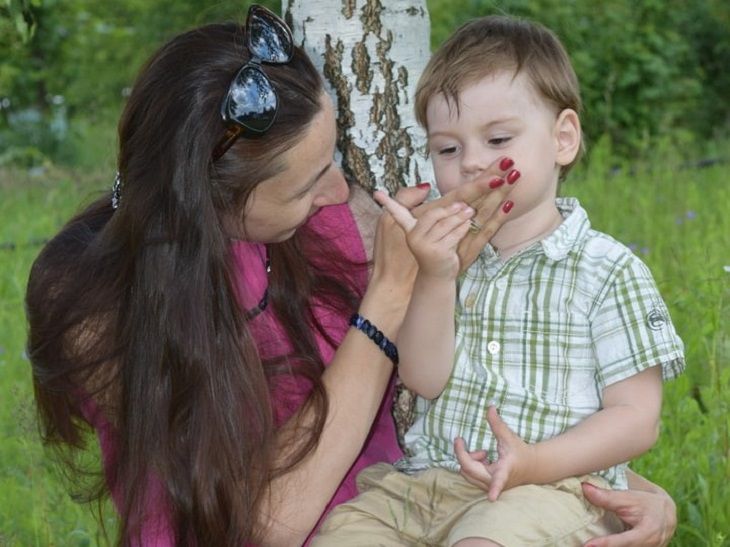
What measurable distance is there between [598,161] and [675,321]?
2.90 meters

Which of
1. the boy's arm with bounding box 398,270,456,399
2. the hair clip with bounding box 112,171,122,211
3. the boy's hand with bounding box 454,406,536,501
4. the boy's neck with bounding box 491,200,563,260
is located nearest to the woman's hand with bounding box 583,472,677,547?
the boy's hand with bounding box 454,406,536,501

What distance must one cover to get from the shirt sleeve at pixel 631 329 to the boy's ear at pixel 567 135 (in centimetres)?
23

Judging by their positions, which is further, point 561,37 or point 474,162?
point 561,37

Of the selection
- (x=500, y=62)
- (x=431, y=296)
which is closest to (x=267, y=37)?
(x=500, y=62)

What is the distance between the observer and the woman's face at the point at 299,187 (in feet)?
7.21

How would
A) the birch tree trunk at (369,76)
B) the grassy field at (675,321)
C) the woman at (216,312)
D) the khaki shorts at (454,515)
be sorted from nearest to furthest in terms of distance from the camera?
the khaki shorts at (454,515) → the woman at (216,312) → the birch tree trunk at (369,76) → the grassy field at (675,321)

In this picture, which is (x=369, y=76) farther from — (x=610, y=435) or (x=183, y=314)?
(x=610, y=435)

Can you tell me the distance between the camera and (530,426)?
222 cm

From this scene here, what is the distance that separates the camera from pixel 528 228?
2.30m

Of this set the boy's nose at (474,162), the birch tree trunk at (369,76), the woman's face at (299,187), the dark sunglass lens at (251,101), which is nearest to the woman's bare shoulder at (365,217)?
the birch tree trunk at (369,76)

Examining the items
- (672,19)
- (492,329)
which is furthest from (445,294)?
(672,19)

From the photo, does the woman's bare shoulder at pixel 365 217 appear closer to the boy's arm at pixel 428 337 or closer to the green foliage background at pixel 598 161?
the boy's arm at pixel 428 337

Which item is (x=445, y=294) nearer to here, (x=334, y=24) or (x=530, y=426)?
(x=530, y=426)

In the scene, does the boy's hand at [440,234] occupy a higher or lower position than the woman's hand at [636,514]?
higher
